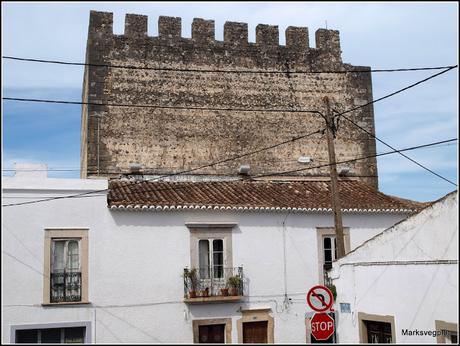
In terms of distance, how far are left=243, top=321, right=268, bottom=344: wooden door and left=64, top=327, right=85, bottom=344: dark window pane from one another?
449 cm

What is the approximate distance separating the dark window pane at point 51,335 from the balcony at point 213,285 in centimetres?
338

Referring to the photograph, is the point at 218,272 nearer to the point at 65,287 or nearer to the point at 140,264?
the point at 140,264

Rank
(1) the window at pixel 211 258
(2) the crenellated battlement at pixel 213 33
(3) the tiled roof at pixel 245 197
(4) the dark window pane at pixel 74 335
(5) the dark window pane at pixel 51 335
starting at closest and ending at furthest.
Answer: (5) the dark window pane at pixel 51 335
(4) the dark window pane at pixel 74 335
(3) the tiled roof at pixel 245 197
(1) the window at pixel 211 258
(2) the crenellated battlement at pixel 213 33

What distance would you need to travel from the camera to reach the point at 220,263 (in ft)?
54.0

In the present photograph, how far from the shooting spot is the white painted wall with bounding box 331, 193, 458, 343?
1025 centimetres

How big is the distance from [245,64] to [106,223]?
9.16 m

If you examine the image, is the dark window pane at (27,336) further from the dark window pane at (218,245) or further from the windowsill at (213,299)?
the dark window pane at (218,245)

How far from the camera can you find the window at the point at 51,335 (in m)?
14.3

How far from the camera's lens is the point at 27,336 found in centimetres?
1430

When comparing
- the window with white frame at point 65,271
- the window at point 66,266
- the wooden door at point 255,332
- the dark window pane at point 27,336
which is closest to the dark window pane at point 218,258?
the wooden door at point 255,332

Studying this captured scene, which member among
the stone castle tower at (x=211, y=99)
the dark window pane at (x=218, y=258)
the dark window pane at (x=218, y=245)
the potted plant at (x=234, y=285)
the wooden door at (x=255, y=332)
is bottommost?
the wooden door at (x=255, y=332)

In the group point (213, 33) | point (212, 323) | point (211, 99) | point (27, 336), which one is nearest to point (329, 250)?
Answer: point (212, 323)

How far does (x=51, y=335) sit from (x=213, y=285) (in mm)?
4459

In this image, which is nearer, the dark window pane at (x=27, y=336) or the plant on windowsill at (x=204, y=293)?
the dark window pane at (x=27, y=336)
